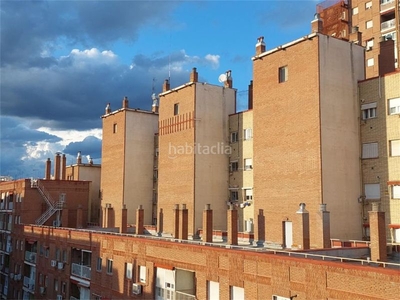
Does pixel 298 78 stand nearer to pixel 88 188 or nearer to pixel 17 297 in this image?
pixel 88 188

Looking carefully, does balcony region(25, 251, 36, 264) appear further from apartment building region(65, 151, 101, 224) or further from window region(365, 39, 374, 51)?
window region(365, 39, 374, 51)

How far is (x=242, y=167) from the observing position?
42719 millimetres

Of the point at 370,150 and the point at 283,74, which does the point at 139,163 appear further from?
the point at 370,150

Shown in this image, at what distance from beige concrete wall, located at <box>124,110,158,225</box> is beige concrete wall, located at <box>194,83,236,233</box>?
13139 mm

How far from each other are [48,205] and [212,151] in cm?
2303

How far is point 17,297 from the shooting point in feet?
177

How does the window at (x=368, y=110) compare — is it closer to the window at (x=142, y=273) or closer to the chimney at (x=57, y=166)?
the window at (x=142, y=273)

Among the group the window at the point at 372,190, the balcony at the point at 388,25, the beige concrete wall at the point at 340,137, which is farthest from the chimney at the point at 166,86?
the balcony at the point at 388,25

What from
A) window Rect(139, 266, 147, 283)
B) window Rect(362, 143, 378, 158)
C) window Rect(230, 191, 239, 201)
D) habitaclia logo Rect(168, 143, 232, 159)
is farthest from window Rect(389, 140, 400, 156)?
window Rect(139, 266, 147, 283)

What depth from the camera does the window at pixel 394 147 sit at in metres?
30.1

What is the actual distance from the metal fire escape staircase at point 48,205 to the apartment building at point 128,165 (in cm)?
528

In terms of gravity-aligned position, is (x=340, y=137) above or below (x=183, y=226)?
above

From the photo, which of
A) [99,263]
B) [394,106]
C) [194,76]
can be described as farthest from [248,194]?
[394,106]

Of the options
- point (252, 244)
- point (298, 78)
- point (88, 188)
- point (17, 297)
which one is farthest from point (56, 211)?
point (298, 78)
